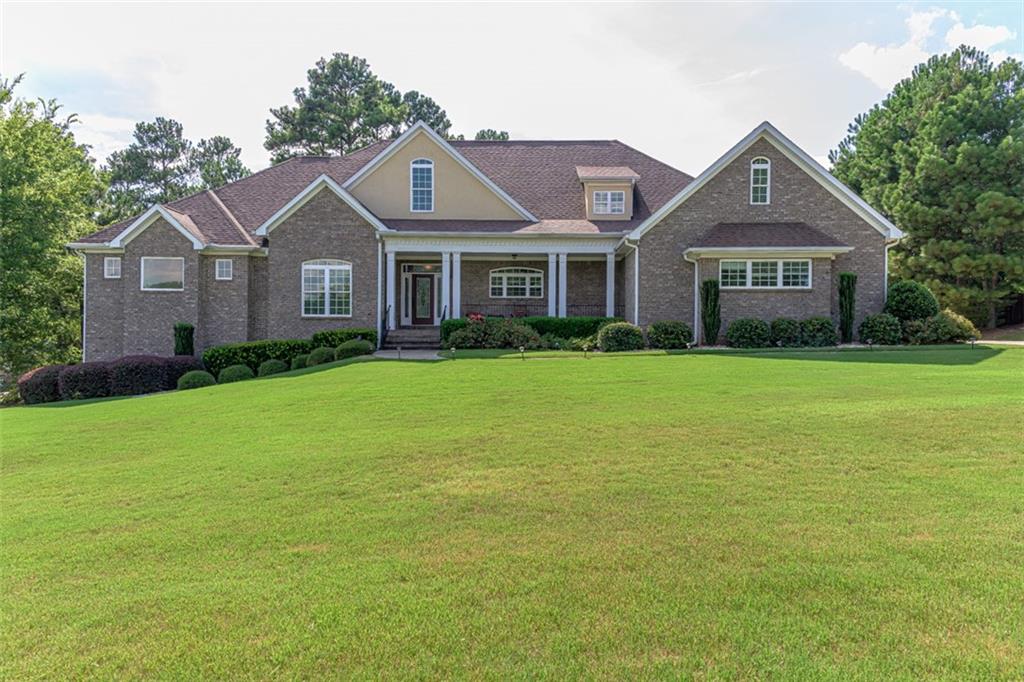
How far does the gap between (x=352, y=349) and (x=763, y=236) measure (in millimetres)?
13957

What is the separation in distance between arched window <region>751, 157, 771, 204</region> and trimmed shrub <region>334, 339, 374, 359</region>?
1416 centimetres

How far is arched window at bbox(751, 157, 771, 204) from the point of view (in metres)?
21.7

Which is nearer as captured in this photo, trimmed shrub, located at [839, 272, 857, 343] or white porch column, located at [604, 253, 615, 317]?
trimmed shrub, located at [839, 272, 857, 343]

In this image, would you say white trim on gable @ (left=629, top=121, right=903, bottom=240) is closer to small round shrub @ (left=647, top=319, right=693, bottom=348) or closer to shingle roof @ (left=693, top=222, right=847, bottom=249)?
shingle roof @ (left=693, top=222, right=847, bottom=249)

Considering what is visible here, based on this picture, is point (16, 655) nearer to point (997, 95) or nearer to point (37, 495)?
point (37, 495)

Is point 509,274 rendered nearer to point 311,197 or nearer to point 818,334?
point 311,197

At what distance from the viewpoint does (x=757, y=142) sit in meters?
21.4

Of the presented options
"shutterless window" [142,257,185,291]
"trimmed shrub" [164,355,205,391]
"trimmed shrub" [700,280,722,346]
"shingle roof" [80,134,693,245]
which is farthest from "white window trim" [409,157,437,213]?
"trimmed shrub" [700,280,722,346]

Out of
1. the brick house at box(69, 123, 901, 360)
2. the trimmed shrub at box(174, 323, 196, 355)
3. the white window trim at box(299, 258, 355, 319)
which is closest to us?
the brick house at box(69, 123, 901, 360)

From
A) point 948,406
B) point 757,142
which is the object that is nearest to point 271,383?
point 948,406

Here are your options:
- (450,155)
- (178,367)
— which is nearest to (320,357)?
(178,367)

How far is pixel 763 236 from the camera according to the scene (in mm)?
20609

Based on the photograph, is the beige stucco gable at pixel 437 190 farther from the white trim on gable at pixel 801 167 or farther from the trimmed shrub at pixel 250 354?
the trimmed shrub at pixel 250 354

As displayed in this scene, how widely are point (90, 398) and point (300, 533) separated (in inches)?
683
